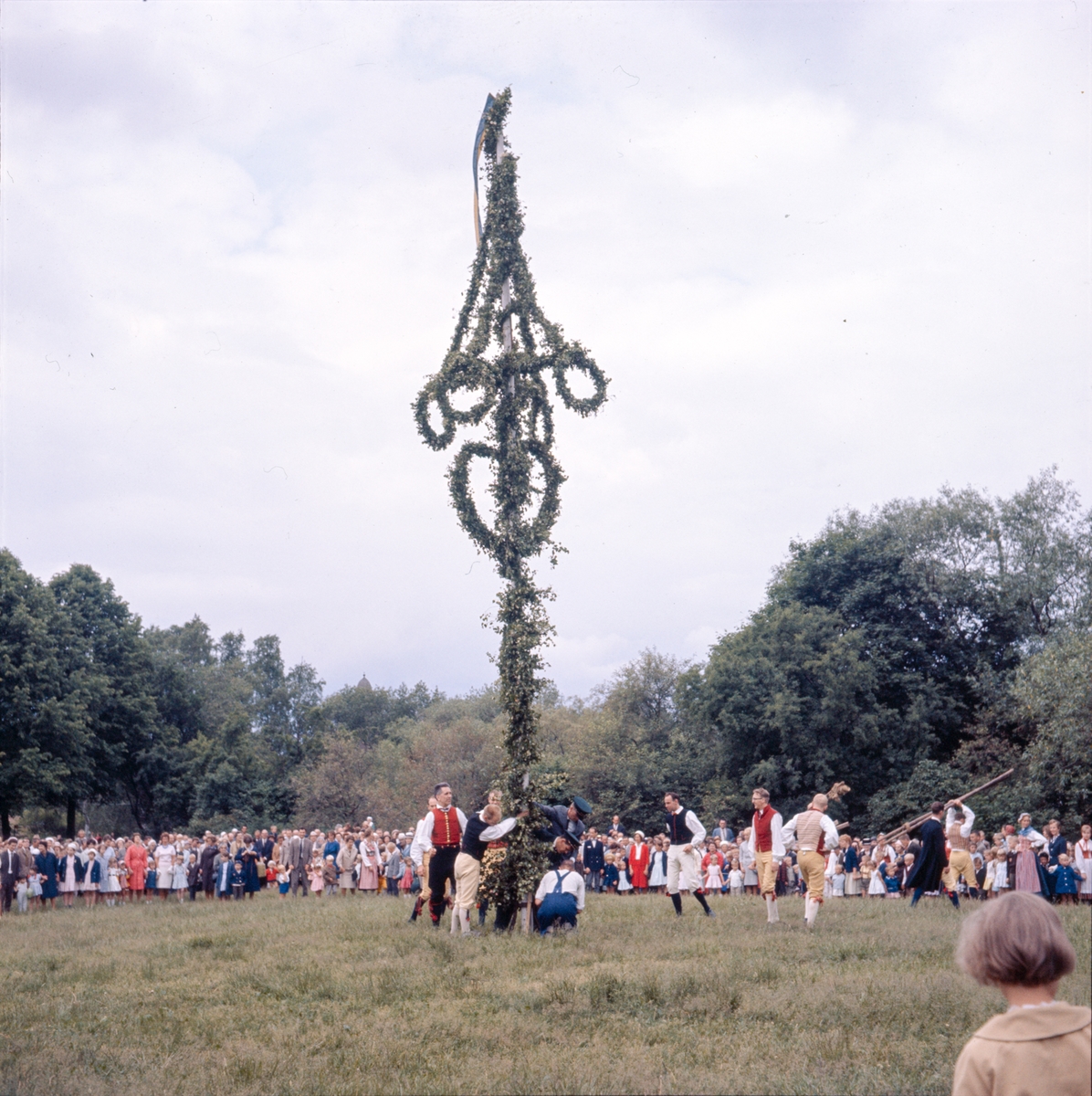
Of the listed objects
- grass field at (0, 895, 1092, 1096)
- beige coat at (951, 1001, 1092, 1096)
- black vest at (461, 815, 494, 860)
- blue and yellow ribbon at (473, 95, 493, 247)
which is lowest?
grass field at (0, 895, 1092, 1096)

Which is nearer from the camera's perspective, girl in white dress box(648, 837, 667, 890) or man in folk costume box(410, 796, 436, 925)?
man in folk costume box(410, 796, 436, 925)

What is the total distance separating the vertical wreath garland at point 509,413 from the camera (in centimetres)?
1780

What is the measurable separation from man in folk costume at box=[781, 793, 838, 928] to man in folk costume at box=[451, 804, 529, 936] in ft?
13.9

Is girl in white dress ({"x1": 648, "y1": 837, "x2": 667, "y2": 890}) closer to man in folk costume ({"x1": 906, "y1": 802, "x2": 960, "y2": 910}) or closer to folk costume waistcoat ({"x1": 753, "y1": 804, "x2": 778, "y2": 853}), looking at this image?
man in folk costume ({"x1": 906, "y1": 802, "x2": 960, "y2": 910})

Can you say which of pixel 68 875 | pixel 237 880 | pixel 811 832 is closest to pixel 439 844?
pixel 811 832

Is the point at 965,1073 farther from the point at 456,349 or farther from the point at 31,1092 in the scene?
the point at 456,349

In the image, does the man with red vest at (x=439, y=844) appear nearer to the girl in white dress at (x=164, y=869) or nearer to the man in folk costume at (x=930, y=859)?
the man in folk costume at (x=930, y=859)

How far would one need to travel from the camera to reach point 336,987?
1234 centimetres

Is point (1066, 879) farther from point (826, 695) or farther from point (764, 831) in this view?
point (826, 695)

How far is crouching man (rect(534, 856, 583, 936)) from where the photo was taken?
53.2ft

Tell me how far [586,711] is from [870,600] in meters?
27.3

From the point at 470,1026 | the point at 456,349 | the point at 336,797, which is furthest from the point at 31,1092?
the point at 336,797

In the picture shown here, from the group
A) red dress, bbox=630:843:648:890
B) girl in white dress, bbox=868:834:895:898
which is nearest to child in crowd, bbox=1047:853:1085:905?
girl in white dress, bbox=868:834:895:898

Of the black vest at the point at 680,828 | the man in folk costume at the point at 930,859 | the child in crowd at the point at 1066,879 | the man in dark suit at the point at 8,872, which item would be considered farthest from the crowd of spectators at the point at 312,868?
the black vest at the point at 680,828
